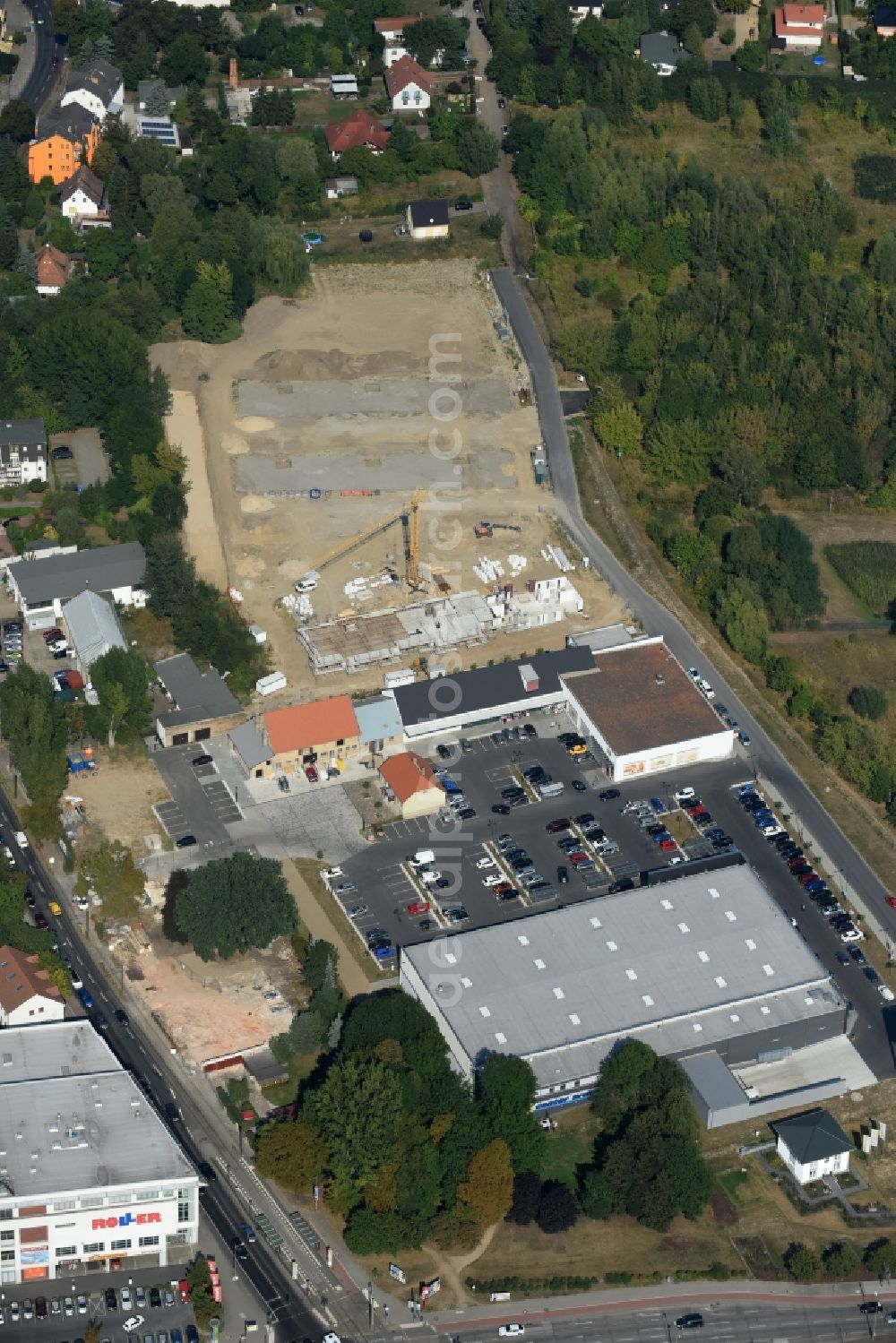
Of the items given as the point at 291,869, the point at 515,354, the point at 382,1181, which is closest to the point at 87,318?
the point at 515,354

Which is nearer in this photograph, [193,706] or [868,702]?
[193,706]

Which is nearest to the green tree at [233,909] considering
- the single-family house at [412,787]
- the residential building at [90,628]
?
the single-family house at [412,787]

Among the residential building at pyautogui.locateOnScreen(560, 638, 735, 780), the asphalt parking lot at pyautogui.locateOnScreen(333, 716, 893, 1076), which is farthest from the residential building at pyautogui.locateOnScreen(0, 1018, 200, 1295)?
the residential building at pyautogui.locateOnScreen(560, 638, 735, 780)

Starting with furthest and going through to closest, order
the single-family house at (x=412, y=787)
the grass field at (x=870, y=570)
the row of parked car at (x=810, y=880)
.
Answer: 1. the grass field at (x=870, y=570)
2. the single-family house at (x=412, y=787)
3. the row of parked car at (x=810, y=880)

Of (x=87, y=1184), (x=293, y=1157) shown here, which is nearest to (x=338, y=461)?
(x=293, y=1157)

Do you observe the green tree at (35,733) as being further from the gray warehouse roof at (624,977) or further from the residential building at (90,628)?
the gray warehouse roof at (624,977)

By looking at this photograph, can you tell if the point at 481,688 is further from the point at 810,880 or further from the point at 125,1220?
the point at 125,1220

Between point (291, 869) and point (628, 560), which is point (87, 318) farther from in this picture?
point (291, 869)
